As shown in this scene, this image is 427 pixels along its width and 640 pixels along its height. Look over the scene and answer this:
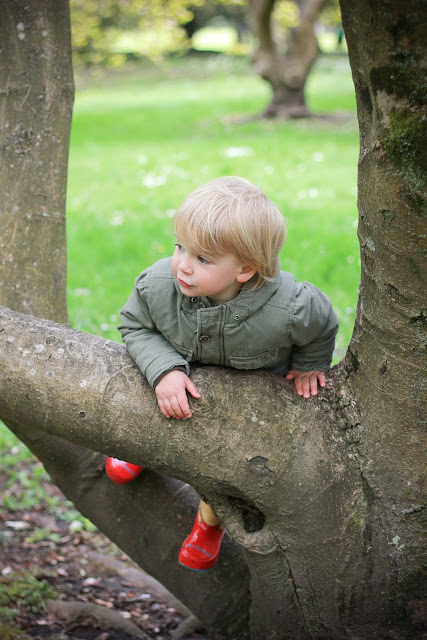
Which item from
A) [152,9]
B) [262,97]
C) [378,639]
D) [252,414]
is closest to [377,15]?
[252,414]

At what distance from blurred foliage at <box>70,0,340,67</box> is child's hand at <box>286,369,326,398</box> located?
17115 millimetres

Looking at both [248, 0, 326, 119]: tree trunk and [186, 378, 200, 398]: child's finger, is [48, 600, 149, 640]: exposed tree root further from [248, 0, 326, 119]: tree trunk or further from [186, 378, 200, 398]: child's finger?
→ [248, 0, 326, 119]: tree trunk

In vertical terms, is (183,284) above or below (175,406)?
above

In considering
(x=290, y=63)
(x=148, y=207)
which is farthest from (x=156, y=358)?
(x=290, y=63)

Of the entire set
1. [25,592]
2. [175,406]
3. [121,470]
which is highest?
[175,406]

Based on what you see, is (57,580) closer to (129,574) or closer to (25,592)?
(25,592)

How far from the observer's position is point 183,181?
30.2 ft

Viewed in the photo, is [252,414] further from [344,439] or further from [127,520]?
[127,520]

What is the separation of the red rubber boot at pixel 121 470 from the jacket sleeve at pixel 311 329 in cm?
78

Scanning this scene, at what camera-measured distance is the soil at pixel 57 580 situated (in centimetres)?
339

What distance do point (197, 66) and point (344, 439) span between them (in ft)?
103

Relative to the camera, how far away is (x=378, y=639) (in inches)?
95.9

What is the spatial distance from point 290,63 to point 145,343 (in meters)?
14.7

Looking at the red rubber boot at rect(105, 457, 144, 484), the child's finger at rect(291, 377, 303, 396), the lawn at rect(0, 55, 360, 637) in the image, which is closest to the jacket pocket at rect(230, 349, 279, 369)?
the child's finger at rect(291, 377, 303, 396)
